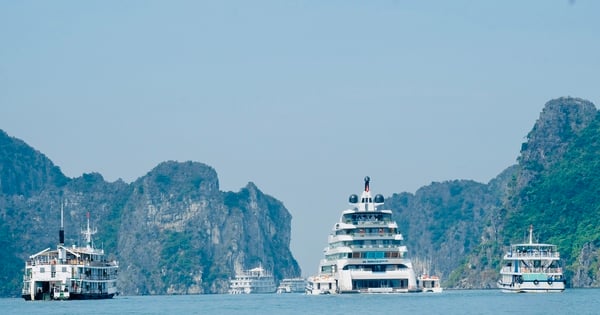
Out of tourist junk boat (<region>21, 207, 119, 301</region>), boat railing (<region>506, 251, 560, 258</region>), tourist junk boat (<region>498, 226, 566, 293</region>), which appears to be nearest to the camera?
tourist junk boat (<region>498, 226, 566, 293</region>)

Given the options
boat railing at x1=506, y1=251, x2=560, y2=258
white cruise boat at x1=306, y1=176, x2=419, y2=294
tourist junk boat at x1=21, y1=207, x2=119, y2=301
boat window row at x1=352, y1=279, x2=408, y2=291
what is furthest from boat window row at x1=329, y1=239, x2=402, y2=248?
tourist junk boat at x1=21, y1=207, x2=119, y2=301

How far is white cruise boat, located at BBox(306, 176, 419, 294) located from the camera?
146375 millimetres

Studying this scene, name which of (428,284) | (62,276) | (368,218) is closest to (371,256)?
(368,218)

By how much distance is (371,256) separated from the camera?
→ 14688cm

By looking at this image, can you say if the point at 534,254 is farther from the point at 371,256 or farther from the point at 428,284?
the point at 371,256

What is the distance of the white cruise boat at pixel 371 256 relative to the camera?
14638cm

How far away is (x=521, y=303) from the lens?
4683 inches

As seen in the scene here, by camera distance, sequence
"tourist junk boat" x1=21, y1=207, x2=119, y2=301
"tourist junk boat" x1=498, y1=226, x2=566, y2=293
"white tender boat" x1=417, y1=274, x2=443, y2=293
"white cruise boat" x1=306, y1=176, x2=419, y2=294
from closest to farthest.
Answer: "white cruise boat" x1=306, y1=176, x2=419, y2=294
"tourist junk boat" x1=498, y1=226, x2=566, y2=293
"white tender boat" x1=417, y1=274, x2=443, y2=293
"tourist junk boat" x1=21, y1=207, x2=119, y2=301

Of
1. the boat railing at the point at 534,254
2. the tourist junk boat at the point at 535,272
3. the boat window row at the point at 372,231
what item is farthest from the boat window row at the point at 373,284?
the boat railing at the point at 534,254

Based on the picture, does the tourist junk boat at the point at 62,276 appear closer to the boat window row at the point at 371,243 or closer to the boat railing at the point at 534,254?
the boat window row at the point at 371,243

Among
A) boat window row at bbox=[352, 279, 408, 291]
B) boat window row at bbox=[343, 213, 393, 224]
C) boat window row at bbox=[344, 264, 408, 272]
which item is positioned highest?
boat window row at bbox=[343, 213, 393, 224]

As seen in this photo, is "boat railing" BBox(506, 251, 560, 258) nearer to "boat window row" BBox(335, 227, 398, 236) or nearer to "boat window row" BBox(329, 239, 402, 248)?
"boat window row" BBox(335, 227, 398, 236)

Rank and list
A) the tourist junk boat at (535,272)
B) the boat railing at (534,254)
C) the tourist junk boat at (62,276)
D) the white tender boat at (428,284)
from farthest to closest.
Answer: the tourist junk boat at (62,276) < the white tender boat at (428,284) < the boat railing at (534,254) < the tourist junk boat at (535,272)

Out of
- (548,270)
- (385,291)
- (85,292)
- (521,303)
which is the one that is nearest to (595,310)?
(521,303)
